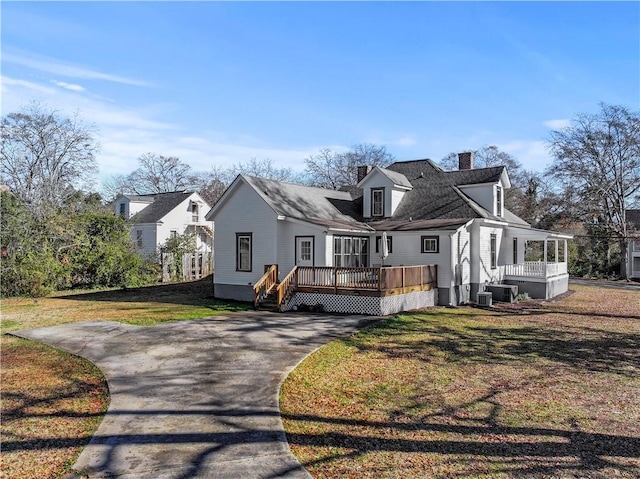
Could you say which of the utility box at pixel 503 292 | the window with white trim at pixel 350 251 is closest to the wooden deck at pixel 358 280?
the window with white trim at pixel 350 251

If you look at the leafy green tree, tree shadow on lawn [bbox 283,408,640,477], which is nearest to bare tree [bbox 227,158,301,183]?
the leafy green tree

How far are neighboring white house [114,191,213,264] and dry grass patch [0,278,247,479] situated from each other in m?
20.3

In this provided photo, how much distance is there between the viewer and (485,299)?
18969 mm

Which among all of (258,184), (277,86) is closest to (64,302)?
(258,184)

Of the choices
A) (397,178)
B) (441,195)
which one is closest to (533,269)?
(441,195)

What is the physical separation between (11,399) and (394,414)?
6353mm

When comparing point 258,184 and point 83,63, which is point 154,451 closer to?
point 83,63

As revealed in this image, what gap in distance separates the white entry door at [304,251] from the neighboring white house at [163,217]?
18485 millimetres

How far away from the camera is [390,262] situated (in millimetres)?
20469

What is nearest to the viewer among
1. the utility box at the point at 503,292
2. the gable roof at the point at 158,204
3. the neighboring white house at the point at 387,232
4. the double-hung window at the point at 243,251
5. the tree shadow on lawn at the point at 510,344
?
the tree shadow on lawn at the point at 510,344

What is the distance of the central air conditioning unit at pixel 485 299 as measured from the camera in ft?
61.9

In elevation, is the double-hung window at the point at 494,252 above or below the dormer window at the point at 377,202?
below

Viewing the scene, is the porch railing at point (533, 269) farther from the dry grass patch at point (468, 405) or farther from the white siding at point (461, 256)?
the dry grass patch at point (468, 405)

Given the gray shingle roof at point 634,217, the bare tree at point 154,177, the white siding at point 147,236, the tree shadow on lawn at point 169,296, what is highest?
the bare tree at point 154,177
